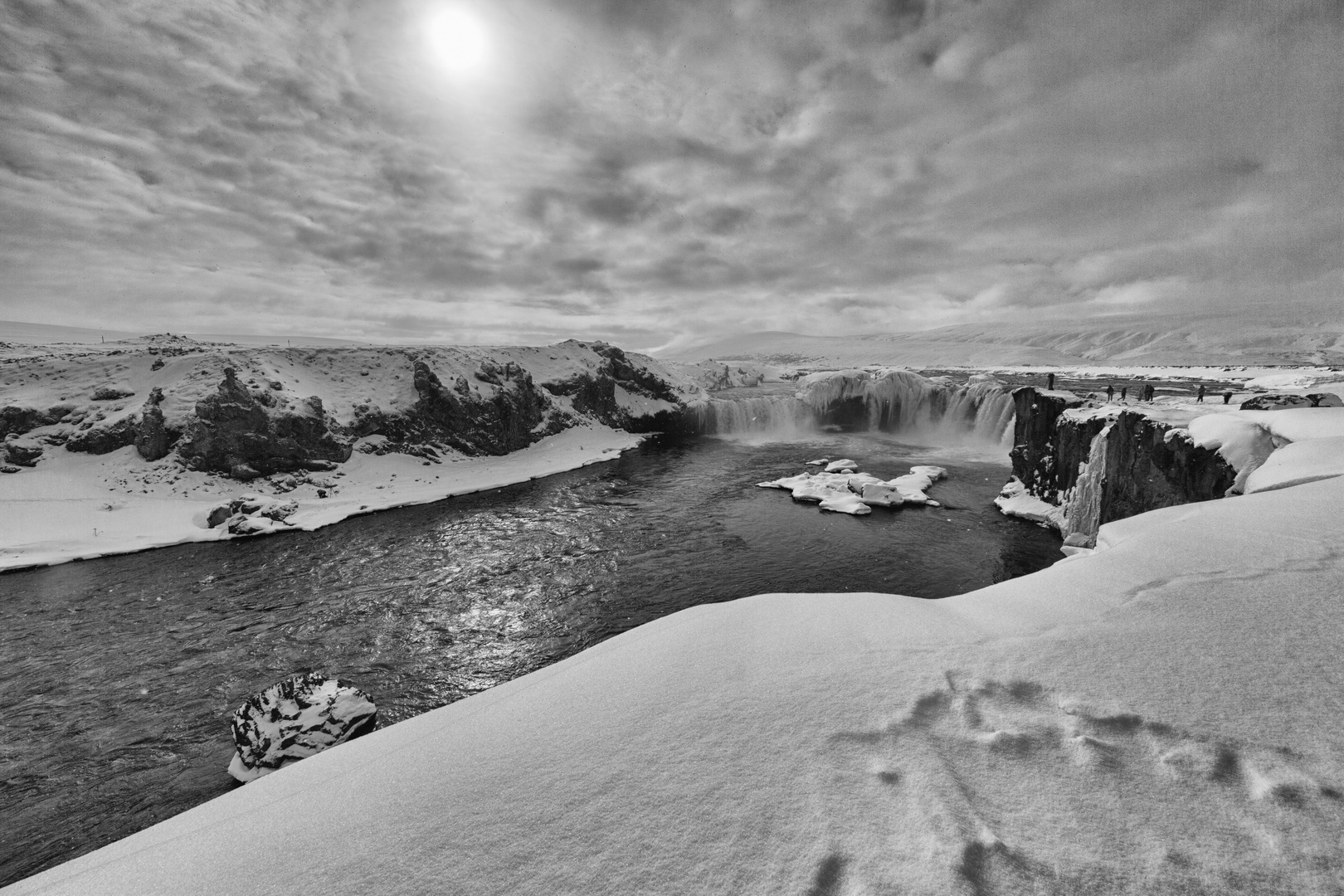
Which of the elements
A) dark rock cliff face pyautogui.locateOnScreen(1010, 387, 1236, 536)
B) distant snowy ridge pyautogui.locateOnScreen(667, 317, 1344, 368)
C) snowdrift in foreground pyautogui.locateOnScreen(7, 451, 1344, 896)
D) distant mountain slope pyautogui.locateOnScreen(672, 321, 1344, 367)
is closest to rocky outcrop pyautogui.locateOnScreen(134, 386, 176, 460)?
snowdrift in foreground pyautogui.locateOnScreen(7, 451, 1344, 896)

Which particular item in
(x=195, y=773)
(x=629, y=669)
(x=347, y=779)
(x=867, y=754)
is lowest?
(x=195, y=773)

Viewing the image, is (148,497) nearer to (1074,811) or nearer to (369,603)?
(369,603)

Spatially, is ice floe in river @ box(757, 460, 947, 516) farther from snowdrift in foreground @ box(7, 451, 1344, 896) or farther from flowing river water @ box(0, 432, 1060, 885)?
snowdrift in foreground @ box(7, 451, 1344, 896)

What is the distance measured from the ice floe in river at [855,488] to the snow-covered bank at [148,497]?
17732 millimetres

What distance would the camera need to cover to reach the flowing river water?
8.27 metres

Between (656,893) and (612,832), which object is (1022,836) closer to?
(656,893)

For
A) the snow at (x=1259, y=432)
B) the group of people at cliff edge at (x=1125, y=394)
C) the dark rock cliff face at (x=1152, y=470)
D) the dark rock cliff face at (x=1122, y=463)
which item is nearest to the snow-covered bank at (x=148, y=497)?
the dark rock cliff face at (x=1122, y=463)

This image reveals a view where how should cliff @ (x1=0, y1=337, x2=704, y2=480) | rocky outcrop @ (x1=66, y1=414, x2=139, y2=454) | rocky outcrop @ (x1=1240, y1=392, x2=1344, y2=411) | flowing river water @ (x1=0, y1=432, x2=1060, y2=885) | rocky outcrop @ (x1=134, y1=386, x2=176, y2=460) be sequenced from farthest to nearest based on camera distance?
cliff @ (x1=0, y1=337, x2=704, y2=480)
rocky outcrop @ (x1=134, y1=386, x2=176, y2=460)
rocky outcrop @ (x1=66, y1=414, x2=139, y2=454)
rocky outcrop @ (x1=1240, y1=392, x2=1344, y2=411)
flowing river water @ (x1=0, y1=432, x2=1060, y2=885)

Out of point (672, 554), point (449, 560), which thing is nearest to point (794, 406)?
point (672, 554)

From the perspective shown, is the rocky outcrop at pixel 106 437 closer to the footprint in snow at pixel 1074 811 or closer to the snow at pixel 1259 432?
the footprint in snow at pixel 1074 811

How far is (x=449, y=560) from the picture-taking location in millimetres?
17766

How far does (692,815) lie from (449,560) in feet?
57.6

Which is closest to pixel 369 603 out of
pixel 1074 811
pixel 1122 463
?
pixel 1074 811

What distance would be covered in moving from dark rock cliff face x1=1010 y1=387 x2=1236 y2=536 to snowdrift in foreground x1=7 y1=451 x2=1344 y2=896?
10750 mm
